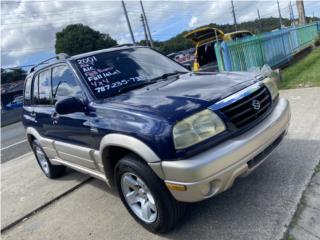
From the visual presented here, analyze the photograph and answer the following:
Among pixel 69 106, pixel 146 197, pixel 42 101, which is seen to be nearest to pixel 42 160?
pixel 42 101

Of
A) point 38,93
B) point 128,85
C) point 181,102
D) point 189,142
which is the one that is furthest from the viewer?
point 38,93

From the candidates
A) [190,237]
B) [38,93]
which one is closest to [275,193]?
[190,237]

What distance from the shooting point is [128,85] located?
3930 mm

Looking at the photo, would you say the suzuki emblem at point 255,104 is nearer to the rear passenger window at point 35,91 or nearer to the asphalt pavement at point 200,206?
the asphalt pavement at point 200,206

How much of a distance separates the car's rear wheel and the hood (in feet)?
8.26

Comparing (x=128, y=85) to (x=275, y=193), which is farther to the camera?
(x=128, y=85)

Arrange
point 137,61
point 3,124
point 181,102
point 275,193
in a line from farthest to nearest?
point 3,124, point 137,61, point 275,193, point 181,102

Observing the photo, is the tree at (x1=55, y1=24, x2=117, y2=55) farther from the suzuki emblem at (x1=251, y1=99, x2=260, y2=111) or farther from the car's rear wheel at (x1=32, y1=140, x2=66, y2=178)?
the suzuki emblem at (x1=251, y1=99, x2=260, y2=111)

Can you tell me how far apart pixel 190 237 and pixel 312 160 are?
188 cm

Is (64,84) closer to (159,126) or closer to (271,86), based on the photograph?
(159,126)

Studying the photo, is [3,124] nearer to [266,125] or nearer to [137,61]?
[137,61]

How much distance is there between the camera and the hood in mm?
2945

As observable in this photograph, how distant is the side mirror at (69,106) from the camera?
3594 mm

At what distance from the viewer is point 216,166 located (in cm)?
274
